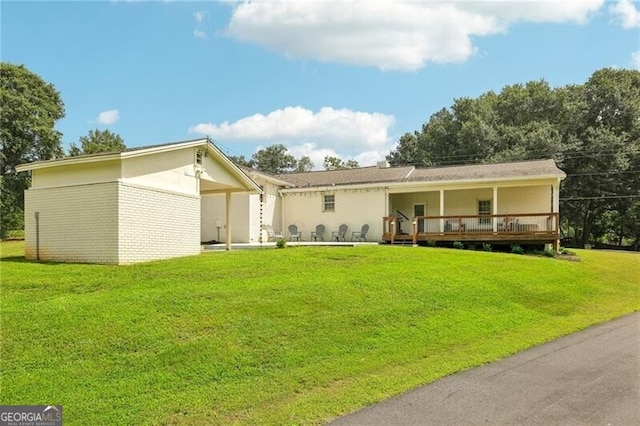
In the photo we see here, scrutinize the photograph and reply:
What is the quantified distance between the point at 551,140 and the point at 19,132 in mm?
40247

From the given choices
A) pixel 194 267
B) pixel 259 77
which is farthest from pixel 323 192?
pixel 194 267

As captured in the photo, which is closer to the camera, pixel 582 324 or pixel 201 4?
pixel 582 324

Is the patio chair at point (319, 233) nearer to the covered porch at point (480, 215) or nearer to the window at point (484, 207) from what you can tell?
the covered porch at point (480, 215)

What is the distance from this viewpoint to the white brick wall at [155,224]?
34.8ft

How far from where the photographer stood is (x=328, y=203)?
22766mm

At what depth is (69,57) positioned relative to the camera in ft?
37.6

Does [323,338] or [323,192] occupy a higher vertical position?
[323,192]

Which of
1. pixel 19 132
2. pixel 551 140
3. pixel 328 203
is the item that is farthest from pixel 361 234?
pixel 19 132

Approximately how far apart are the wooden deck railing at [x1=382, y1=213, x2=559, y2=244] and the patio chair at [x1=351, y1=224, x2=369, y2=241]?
3.68 feet

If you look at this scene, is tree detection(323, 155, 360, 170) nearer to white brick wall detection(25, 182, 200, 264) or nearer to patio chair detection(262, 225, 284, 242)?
patio chair detection(262, 225, 284, 242)

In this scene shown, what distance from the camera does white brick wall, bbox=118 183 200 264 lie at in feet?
34.8

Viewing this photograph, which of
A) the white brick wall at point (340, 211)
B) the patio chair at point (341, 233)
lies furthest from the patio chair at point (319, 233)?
A: the patio chair at point (341, 233)

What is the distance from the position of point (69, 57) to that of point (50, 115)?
27.5 m

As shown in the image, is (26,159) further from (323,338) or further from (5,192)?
(323,338)
